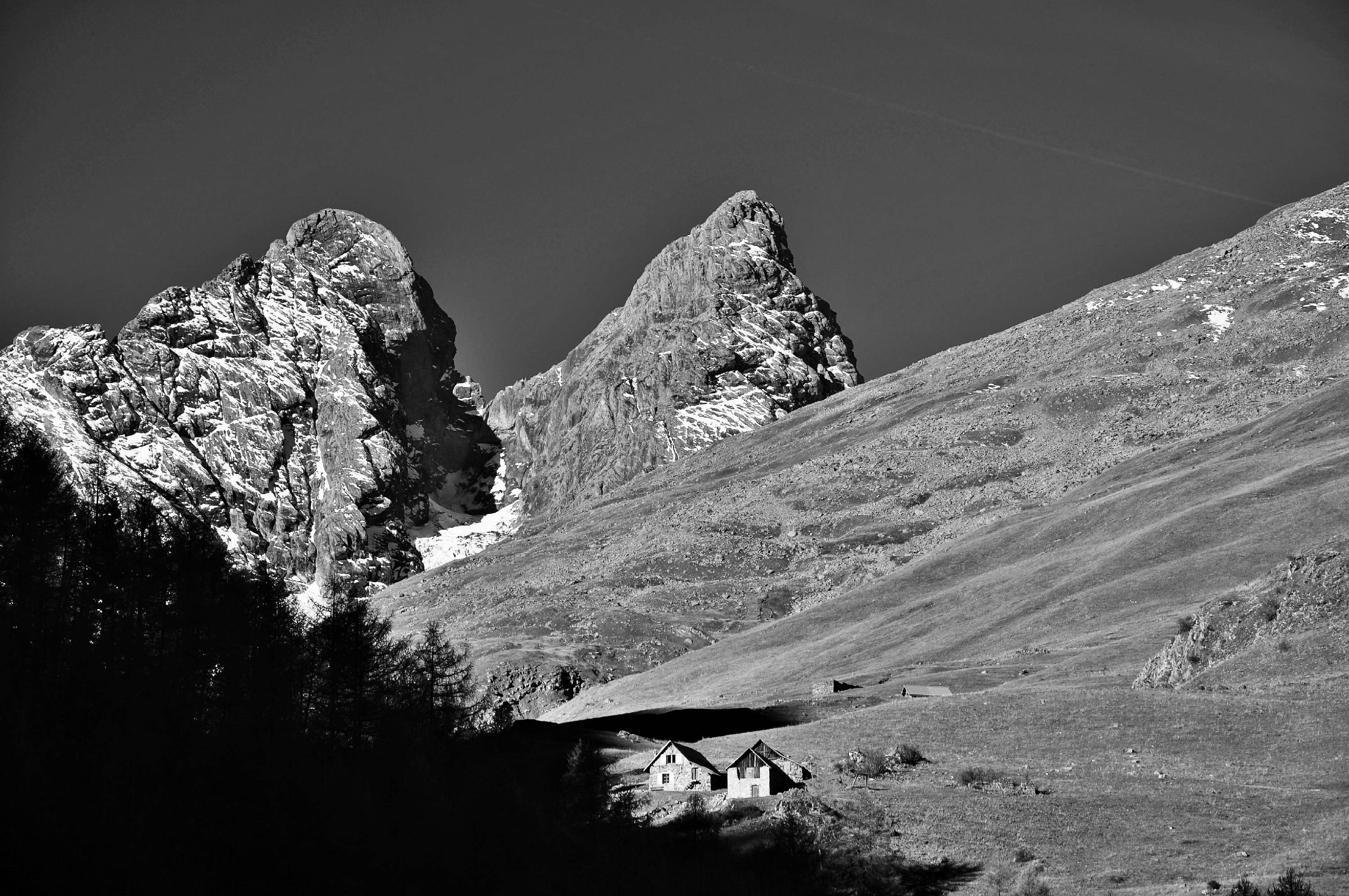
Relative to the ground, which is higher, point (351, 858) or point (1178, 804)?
point (351, 858)

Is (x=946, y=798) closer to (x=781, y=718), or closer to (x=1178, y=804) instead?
(x=1178, y=804)

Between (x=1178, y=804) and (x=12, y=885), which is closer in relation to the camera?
(x=12, y=885)

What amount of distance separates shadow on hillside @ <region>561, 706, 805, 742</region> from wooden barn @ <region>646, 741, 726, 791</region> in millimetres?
16025

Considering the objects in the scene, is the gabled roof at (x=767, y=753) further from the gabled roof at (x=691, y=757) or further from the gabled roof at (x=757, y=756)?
the gabled roof at (x=691, y=757)

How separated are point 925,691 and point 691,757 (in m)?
27.6

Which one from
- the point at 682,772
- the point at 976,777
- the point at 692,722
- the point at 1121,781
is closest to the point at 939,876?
the point at 976,777

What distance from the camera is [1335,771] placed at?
219 ft

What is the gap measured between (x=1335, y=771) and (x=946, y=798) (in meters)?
18.5

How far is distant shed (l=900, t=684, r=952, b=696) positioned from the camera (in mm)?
101375

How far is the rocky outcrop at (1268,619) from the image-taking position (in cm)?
8556

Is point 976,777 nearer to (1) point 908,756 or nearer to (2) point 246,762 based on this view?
(1) point 908,756

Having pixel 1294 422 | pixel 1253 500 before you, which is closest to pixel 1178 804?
pixel 1253 500

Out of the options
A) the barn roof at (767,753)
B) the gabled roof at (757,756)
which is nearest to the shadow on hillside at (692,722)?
the barn roof at (767,753)

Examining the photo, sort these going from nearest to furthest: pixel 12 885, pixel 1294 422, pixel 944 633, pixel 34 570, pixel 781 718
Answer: pixel 12 885 < pixel 34 570 < pixel 781 718 < pixel 944 633 < pixel 1294 422
